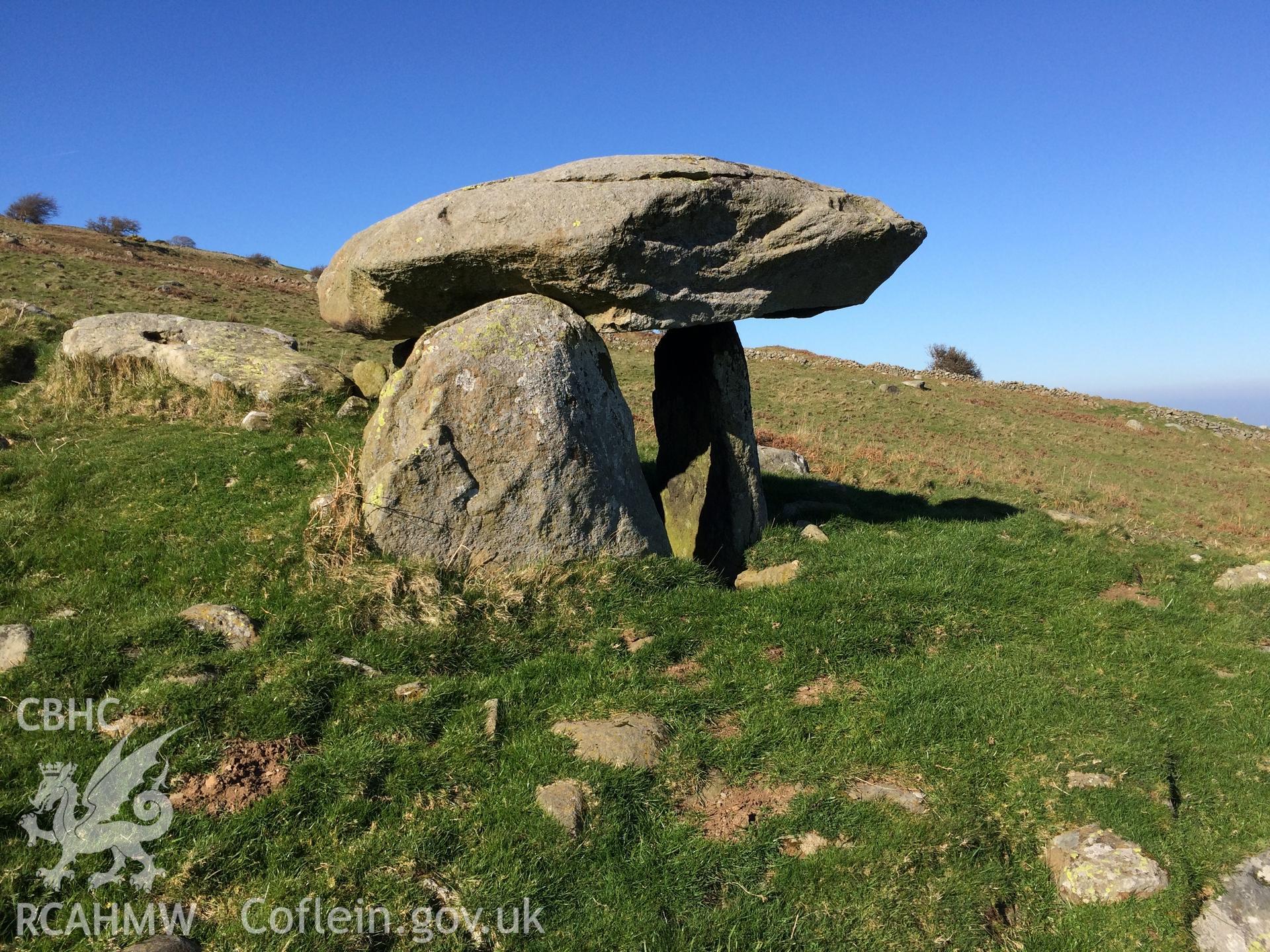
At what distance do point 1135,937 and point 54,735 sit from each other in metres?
7.42

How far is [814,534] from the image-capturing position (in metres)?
10.4


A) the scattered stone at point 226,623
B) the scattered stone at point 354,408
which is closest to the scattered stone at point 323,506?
the scattered stone at point 226,623

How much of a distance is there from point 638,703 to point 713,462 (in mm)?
4570

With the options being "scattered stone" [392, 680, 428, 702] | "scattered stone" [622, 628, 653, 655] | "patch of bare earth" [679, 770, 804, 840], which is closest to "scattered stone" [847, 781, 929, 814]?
"patch of bare earth" [679, 770, 804, 840]

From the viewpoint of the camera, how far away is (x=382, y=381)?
13914 mm

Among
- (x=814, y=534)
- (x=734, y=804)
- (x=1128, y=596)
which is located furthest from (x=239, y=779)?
(x=1128, y=596)

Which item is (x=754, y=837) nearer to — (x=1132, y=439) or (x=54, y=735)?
(x=54, y=735)

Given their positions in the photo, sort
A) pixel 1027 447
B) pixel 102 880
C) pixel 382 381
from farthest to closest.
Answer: pixel 1027 447
pixel 382 381
pixel 102 880

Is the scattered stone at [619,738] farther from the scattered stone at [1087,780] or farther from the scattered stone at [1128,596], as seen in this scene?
the scattered stone at [1128,596]

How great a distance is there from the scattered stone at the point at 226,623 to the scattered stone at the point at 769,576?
5404mm

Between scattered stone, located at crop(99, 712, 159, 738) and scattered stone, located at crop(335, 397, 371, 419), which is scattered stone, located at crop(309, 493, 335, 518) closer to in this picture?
scattered stone, located at crop(99, 712, 159, 738)

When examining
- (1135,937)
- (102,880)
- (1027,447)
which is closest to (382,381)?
(102,880)

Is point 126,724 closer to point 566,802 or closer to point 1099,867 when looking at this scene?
point 566,802

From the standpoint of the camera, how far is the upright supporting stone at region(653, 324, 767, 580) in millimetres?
10164
